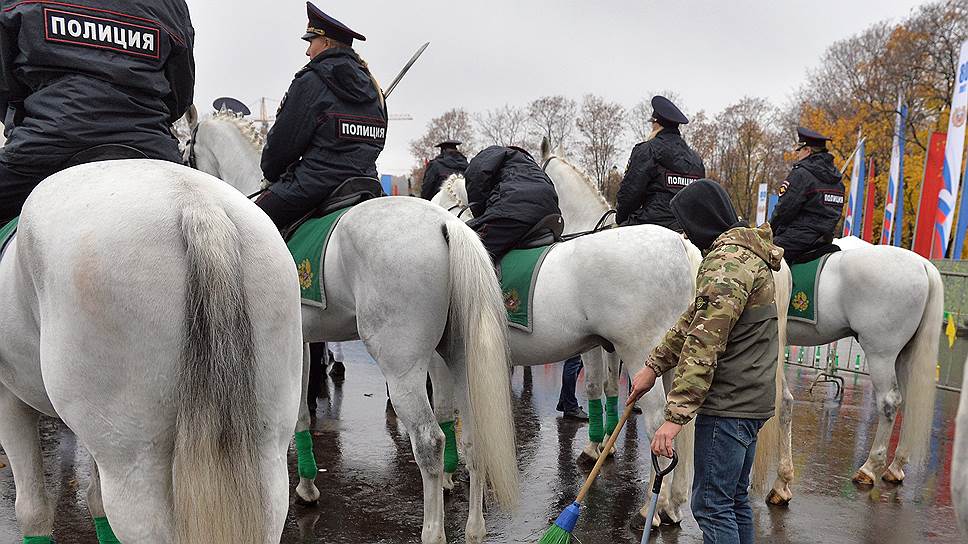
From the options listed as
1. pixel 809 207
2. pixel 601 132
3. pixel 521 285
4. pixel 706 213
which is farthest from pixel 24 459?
pixel 601 132

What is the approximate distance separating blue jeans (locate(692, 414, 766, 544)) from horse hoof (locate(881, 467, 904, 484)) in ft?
11.8

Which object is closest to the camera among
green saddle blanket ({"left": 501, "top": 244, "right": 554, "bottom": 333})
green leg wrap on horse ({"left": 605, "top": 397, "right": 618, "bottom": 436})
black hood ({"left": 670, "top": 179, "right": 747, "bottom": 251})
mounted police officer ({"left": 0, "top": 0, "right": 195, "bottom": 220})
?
mounted police officer ({"left": 0, "top": 0, "right": 195, "bottom": 220})

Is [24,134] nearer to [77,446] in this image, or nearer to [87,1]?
[87,1]

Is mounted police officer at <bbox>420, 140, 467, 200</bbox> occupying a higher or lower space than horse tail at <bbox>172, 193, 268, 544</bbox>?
higher

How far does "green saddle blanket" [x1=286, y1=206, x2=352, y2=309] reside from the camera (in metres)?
4.55

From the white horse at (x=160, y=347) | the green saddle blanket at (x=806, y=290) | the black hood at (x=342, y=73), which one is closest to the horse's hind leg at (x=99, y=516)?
the white horse at (x=160, y=347)

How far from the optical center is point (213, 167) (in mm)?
5953

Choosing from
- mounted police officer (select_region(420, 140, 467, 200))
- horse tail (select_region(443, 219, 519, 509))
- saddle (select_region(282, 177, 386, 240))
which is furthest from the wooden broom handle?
mounted police officer (select_region(420, 140, 467, 200))

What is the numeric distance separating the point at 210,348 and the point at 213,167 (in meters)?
4.27

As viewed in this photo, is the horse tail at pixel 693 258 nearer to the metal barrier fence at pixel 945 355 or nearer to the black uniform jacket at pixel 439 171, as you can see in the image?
the black uniform jacket at pixel 439 171

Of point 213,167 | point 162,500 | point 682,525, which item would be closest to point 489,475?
point 682,525

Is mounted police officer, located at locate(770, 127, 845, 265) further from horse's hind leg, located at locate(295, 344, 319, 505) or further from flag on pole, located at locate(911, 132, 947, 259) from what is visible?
flag on pole, located at locate(911, 132, 947, 259)

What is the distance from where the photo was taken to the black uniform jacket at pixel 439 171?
33.4 feet

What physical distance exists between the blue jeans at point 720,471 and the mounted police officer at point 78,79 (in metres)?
2.60
